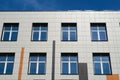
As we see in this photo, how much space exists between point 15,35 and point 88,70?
7.07 meters

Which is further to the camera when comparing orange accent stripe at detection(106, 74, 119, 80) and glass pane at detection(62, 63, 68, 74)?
glass pane at detection(62, 63, 68, 74)

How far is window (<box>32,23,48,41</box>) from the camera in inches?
752

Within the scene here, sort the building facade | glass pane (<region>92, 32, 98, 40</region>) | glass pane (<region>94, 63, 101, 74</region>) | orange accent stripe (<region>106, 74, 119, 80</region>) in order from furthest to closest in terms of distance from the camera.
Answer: glass pane (<region>92, 32, 98, 40</region>), glass pane (<region>94, 63, 101, 74</region>), the building facade, orange accent stripe (<region>106, 74, 119, 80</region>)

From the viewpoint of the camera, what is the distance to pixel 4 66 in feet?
58.6

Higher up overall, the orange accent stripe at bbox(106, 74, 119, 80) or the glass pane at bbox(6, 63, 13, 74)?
the glass pane at bbox(6, 63, 13, 74)

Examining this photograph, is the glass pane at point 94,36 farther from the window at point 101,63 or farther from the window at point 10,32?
the window at point 10,32

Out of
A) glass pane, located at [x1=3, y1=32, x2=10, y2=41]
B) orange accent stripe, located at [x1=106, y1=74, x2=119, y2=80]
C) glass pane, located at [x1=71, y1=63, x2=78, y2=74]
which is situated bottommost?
orange accent stripe, located at [x1=106, y1=74, x2=119, y2=80]

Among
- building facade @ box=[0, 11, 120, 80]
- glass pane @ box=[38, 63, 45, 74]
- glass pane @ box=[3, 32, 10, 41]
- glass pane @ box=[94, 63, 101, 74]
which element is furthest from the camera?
glass pane @ box=[3, 32, 10, 41]

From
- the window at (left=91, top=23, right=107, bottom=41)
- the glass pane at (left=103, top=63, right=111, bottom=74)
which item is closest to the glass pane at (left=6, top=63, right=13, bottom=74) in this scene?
the window at (left=91, top=23, right=107, bottom=41)

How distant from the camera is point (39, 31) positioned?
19.5 m

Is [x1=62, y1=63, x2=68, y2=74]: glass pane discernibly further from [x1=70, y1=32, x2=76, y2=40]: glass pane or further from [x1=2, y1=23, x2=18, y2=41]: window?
[x1=2, y1=23, x2=18, y2=41]: window

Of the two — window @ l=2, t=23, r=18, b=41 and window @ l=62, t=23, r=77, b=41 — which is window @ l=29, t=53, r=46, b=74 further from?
window @ l=62, t=23, r=77, b=41

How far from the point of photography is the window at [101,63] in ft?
57.4

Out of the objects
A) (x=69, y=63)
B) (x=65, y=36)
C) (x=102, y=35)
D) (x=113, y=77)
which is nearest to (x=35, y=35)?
(x=65, y=36)
